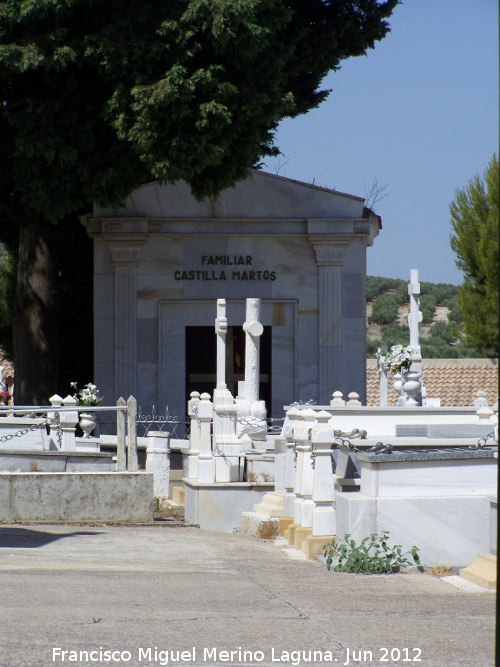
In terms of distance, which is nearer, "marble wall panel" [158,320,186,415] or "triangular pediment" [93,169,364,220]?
"marble wall panel" [158,320,186,415]

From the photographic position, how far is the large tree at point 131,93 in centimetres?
1589

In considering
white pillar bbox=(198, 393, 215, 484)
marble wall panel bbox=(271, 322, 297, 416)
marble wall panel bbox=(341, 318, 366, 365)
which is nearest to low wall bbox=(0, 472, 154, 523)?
white pillar bbox=(198, 393, 215, 484)

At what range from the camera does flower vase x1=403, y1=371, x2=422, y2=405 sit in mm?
16328

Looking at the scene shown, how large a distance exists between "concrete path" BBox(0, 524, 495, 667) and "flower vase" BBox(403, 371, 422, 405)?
826 centimetres

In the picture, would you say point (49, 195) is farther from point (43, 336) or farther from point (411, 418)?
point (411, 418)

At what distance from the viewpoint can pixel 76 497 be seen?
1148cm

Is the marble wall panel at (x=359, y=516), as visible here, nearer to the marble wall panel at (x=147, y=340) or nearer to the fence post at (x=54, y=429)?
the fence post at (x=54, y=429)

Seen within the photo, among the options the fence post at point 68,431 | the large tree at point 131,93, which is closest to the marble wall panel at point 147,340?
the large tree at point 131,93

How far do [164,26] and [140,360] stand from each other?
6852mm

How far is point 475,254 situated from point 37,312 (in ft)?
82.2

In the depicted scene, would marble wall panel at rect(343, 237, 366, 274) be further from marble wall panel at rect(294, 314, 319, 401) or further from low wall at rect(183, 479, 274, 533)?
low wall at rect(183, 479, 274, 533)

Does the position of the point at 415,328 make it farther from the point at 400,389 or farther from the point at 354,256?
the point at 354,256

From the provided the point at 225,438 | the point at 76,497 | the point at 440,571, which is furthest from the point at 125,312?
the point at 440,571

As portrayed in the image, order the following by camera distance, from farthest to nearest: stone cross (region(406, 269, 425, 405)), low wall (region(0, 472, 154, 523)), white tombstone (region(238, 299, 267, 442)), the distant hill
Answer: the distant hill
stone cross (region(406, 269, 425, 405))
white tombstone (region(238, 299, 267, 442))
low wall (region(0, 472, 154, 523))
